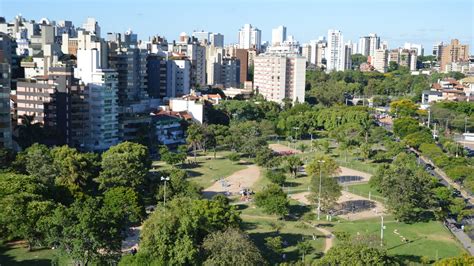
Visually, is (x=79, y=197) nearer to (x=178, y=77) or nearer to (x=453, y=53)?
(x=178, y=77)

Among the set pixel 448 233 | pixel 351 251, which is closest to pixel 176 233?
pixel 351 251

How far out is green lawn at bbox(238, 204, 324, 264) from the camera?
22.4 m

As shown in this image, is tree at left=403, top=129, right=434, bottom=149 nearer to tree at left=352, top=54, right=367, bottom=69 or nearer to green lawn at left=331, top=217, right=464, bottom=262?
green lawn at left=331, top=217, right=464, bottom=262

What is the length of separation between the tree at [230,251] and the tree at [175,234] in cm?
52

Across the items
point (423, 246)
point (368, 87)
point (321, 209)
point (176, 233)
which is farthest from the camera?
point (368, 87)

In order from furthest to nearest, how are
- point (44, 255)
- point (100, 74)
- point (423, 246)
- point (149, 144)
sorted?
point (149, 144), point (100, 74), point (423, 246), point (44, 255)

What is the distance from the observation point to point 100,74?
135 feet

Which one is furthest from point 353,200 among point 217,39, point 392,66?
point 217,39

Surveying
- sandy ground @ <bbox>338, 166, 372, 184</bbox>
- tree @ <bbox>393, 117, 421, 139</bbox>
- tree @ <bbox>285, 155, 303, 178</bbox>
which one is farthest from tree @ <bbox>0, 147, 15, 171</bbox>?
tree @ <bbox>393, 117, 421, 139</bbox>

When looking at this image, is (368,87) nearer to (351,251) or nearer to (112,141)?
(112,141)

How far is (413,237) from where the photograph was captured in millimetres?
25375

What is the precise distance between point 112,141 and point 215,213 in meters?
22.1

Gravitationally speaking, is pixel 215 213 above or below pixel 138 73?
below

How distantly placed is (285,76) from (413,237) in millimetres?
45726
